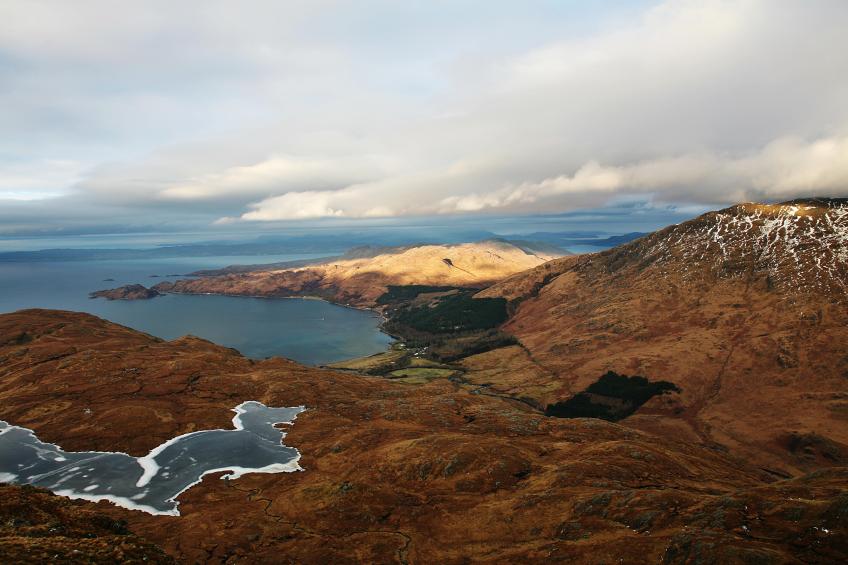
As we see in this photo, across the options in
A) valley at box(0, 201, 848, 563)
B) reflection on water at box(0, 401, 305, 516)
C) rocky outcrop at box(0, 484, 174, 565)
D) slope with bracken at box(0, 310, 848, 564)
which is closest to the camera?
rocky outcrop at box(0, 484, 174, 565)

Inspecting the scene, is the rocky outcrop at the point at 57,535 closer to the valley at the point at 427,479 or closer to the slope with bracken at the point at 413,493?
the slope with bracken at the point at 413,493

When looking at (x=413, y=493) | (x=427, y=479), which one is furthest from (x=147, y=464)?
(x=427, y=479)

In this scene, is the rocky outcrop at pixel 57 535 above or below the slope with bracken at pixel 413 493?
above

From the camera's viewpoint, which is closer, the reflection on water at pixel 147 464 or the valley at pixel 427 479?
the valley at pixel 427 479

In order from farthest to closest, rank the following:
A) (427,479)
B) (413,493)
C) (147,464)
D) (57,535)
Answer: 1. (147,464)
2. (427,479)
3. (413,493)
4. (57,535)

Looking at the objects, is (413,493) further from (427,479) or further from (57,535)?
(57,535)

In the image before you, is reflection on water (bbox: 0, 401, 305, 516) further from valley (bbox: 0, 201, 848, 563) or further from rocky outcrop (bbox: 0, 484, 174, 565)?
rocky outcrop (bbox: 0, 484, 174, 565)

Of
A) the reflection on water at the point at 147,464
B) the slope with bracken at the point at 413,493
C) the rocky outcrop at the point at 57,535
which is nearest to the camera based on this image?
the rocky outcrop at the point at 57,535

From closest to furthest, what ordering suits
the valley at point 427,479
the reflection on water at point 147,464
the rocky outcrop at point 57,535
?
the rocky outcrop at point 57,535
the valley at point 427,479
the reflection on water at point 147,464

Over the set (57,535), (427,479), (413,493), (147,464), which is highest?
(57,535)

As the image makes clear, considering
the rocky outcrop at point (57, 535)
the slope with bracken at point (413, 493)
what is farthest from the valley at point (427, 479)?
the rocky outcrop at point (57, 535)

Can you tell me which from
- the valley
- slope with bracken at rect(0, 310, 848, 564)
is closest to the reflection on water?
the valley

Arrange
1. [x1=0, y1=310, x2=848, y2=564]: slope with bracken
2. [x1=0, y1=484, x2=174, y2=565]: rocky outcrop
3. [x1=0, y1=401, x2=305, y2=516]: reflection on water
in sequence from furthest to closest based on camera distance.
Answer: [x1=0, y1=401, x2=305, y2=516]: reflection on water, [x1=0, y1=310, x2=848, y2=564]: slope with bracken, [x1=0, y1=484, x2=174, y2=565]: rocky outcrop
